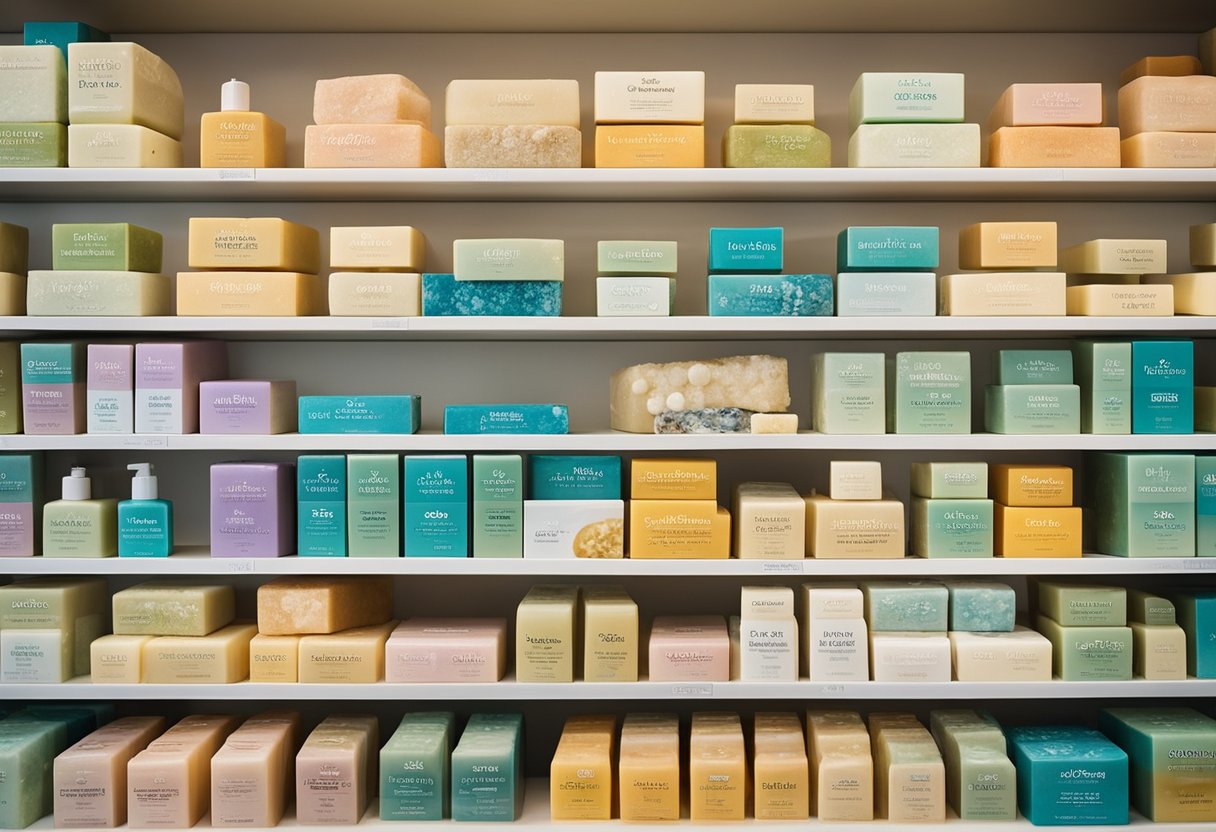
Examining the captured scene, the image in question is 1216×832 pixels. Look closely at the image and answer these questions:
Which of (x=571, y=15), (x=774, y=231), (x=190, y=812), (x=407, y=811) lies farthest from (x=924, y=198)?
(x=190, y=812)

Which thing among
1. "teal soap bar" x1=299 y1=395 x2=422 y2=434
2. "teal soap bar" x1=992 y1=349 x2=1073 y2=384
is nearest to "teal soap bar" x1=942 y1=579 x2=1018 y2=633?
"teal soap bar" x1=992 y1=349 x2=1073 y2=384

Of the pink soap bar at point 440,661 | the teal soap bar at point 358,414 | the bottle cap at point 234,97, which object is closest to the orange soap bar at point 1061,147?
the teal soap bar at point 358,414

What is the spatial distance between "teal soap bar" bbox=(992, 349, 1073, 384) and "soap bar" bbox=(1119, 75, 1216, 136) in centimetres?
64

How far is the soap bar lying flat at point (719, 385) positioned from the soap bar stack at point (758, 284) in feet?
0.45

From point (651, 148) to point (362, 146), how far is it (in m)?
0.74

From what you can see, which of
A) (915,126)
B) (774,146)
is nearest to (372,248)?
(774,146)

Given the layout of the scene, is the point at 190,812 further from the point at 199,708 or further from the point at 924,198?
the point at 924,198

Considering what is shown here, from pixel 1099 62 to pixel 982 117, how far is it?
0.38m

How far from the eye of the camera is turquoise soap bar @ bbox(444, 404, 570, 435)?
2361 millimetres

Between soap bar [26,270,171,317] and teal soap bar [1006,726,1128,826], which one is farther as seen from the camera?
soap bar [26,270,171,317]

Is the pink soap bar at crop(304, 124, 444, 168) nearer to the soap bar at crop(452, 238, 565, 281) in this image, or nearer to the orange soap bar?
the soap bar at crop(452, 238, 565, 281)

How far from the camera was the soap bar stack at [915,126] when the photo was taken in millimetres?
2328

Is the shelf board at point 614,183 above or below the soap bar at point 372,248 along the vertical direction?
above

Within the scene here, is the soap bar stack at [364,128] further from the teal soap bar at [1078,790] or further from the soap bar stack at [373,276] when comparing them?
the teal soap bar at [1078,790]
